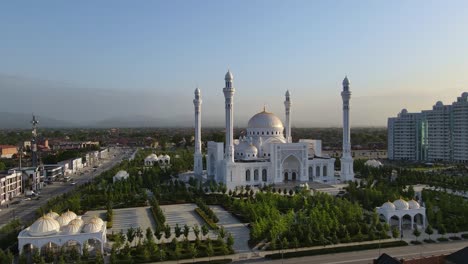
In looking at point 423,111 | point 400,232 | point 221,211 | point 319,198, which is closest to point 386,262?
point 400,232

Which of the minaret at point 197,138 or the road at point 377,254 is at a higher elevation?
the minaret at point 197,138

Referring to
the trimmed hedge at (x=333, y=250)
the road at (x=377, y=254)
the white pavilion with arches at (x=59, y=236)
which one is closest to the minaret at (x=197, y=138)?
the white pavilion with arches at (x=59, y=236)

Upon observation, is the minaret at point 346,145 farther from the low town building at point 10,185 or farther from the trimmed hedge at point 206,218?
the low town building at point 10,185

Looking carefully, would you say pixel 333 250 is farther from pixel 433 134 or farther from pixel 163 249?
pixel 433 134

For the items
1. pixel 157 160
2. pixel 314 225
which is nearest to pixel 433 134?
pixel 157 160

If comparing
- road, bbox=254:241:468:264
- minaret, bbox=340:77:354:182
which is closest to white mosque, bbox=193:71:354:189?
minaret, bbox=340:77:354:182

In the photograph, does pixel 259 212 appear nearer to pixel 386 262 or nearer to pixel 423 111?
pixel 386 262

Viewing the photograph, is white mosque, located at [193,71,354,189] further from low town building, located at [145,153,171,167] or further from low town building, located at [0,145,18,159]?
low town building, located at [0,145,18,159]
